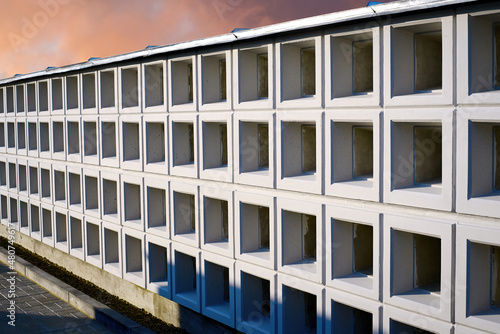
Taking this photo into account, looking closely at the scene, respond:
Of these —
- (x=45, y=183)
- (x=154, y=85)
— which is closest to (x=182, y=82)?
(x=154, y=85)

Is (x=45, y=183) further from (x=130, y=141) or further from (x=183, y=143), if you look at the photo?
(x=183, y=143)

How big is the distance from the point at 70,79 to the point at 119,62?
396cm

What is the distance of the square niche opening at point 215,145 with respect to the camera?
555 inches

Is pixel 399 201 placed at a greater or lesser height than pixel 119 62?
lesser

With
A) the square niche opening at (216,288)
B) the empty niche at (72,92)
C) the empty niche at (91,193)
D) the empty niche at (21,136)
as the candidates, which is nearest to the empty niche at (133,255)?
the empty niche at (91,193)

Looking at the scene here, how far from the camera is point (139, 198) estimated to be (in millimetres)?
17438

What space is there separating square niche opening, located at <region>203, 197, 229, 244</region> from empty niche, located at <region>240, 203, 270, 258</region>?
1.09 metres

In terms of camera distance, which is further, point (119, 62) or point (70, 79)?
point (70, 79)

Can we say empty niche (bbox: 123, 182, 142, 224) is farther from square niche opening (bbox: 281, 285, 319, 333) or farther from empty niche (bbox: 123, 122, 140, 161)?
square niche opening (bbox: 281, 285, 319, 333)

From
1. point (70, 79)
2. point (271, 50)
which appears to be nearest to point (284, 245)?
point (271, 50)

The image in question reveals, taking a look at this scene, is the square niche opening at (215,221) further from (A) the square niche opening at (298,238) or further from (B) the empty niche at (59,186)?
(B) the empty niche at (59,186)

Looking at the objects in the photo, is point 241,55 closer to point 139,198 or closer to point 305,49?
point 305,49

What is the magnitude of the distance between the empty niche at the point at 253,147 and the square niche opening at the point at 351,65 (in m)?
2.64

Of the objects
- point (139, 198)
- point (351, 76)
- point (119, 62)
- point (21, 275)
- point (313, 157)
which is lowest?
point (21, 275)
